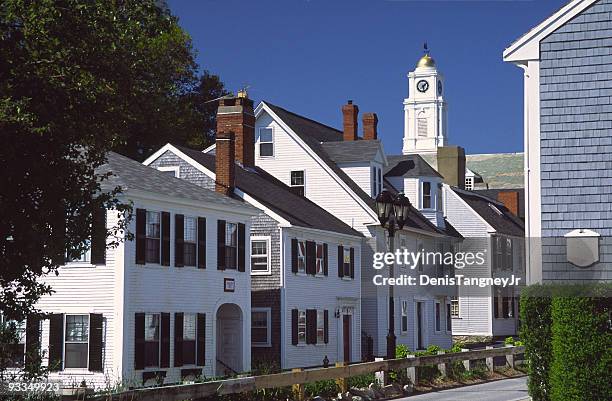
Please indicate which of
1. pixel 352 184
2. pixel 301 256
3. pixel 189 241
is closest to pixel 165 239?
pixel 189 241

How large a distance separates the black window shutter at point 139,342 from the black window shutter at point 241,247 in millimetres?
6328

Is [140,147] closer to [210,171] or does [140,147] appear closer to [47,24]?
[210,171]

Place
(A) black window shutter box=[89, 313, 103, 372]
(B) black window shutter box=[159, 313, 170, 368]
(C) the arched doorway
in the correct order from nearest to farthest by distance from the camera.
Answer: (A) black window shutter box=[89, 313, 103, 372] → (B) black window shutter box=[159, 313, 170, 368] → (C) the arched doorway

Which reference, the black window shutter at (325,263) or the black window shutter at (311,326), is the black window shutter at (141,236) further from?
the black window shutter at (325,263)

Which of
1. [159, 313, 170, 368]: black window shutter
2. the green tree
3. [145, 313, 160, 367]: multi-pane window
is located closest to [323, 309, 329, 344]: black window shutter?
[159, 313, 170, 368]: black window shutter

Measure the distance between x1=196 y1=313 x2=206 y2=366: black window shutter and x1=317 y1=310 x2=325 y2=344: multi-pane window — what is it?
29.1 ft

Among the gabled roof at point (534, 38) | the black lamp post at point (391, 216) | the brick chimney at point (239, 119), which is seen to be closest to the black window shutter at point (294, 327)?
the brick chimney at point (239, 119)

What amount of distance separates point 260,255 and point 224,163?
372cm

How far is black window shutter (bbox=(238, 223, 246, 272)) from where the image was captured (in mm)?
36406

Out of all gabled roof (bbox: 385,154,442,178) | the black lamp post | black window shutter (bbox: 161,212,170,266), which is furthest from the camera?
gabled roof (bbox: 385,154,442,178)

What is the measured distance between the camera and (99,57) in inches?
572

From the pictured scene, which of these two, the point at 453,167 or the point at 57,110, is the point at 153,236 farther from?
the point at 453,167

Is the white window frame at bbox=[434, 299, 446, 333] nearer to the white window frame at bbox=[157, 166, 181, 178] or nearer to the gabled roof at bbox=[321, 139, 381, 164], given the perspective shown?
the gabled roof at bbox=[321, 139, 381, 164]

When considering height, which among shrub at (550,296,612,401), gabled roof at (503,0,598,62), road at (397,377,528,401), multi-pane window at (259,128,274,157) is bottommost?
road at (397,377,528,401)
